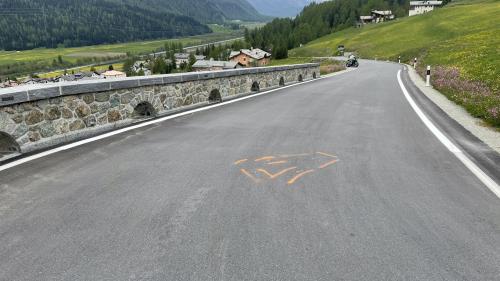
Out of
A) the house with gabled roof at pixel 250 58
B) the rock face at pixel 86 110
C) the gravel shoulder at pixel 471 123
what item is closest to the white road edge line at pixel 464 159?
the gravel shoulder at pixel 471 123

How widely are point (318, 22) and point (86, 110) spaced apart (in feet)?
576

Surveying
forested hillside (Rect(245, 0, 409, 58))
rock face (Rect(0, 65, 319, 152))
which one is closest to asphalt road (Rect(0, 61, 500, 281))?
rock face (Rect(0, 65, 319, 152))

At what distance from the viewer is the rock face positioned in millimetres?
5961

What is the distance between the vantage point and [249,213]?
3889mm

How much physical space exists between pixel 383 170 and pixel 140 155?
371 cm

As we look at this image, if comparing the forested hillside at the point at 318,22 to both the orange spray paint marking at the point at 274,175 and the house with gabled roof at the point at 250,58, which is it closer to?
the house with gabled roof at the point at 250,58

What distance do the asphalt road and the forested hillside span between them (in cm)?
14741

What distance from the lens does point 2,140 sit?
5891 millimetres

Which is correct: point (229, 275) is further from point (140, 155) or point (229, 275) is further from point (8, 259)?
point (140, 155)

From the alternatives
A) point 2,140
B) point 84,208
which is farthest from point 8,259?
point 2,140

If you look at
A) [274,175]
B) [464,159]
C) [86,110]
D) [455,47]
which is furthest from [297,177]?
[455,47]

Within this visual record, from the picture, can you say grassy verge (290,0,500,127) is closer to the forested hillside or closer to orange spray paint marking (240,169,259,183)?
orange spray paint marking (240,169,259,183)

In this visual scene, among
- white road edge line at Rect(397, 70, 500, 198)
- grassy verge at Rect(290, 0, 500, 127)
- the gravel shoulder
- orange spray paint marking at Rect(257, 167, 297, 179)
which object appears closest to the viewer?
white road edge line at Rect(397, 70, 500, 198)

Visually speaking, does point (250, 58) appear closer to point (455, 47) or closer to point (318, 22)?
point (318, 22)
